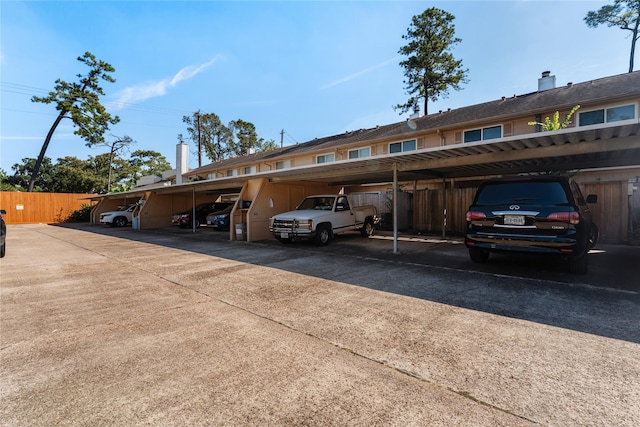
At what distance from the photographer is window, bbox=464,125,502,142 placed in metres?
12.7

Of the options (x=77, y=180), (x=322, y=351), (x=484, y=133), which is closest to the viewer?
(x=322, y=351)

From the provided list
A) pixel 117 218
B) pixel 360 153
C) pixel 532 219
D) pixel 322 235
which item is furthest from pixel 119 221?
pixel 532 219

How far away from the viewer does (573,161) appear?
8.41 metres

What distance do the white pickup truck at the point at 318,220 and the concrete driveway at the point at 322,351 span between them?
4.00m

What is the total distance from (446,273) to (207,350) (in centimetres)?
482

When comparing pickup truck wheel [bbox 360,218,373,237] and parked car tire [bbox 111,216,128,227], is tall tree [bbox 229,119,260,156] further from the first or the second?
pickup truck wheel [bbox 360,218,373,237]

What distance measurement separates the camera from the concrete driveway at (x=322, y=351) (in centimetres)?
206

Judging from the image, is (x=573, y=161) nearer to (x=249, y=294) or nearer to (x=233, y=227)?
(x=249, y=294)

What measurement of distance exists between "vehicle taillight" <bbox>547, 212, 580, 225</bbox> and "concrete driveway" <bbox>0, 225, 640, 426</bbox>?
1094 mm

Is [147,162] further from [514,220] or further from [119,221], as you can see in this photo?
[514,220]

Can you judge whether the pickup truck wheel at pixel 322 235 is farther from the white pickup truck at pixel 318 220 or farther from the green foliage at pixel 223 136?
the green foliage at pixel 223 136

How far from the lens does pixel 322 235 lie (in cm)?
1014

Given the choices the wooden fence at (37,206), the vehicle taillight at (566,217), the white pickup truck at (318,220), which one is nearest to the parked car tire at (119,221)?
the wooden fence at (37,206)

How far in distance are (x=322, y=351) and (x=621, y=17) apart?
3059cm
